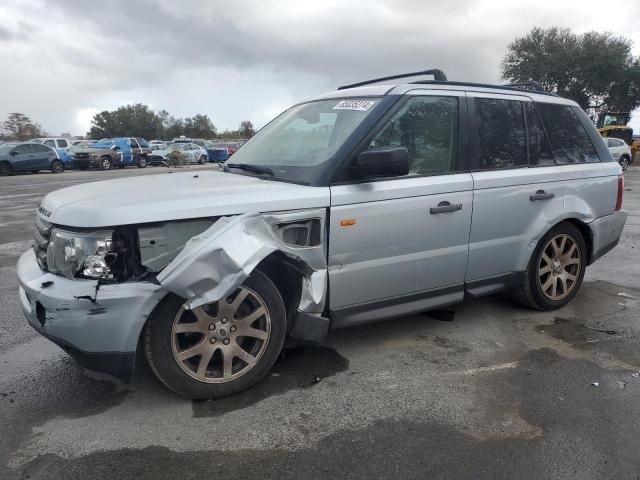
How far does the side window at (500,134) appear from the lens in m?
3.87

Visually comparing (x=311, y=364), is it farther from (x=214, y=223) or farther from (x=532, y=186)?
(x=532, y=186)

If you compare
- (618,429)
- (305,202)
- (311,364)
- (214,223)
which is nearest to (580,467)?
(618,429)

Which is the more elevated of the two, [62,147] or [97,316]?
[97,316]

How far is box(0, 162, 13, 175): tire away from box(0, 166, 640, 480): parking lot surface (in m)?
21.7

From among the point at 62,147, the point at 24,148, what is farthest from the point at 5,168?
the point at 62,147

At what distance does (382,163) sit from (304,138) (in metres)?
0.89

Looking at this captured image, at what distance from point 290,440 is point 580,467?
1.42m

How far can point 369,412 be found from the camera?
288 cm

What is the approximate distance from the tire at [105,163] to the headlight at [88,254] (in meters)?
26.7

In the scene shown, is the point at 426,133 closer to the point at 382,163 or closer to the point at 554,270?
the point at 382,163

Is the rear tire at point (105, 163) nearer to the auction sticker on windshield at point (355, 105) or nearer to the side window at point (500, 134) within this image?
the auction sticker on windshield at point (355, 105)

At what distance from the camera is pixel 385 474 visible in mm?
2359

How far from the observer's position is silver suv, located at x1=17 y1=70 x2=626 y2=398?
2643mm

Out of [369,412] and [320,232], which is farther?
[320,232]
